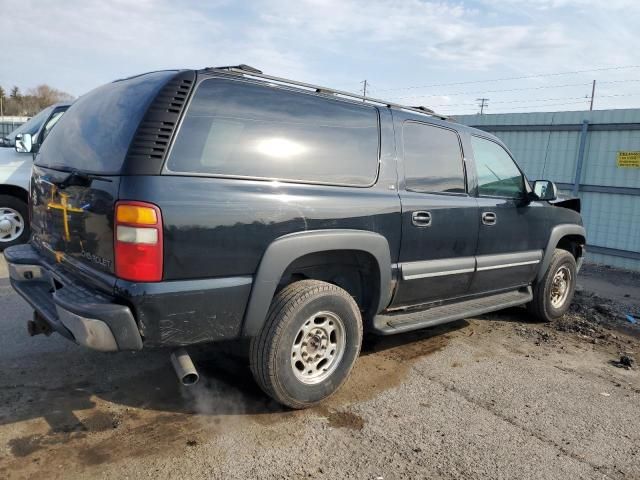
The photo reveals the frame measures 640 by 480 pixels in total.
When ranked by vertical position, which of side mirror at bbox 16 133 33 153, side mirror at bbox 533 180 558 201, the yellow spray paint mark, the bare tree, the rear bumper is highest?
the bare tree

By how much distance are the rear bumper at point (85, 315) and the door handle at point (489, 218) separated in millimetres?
3045

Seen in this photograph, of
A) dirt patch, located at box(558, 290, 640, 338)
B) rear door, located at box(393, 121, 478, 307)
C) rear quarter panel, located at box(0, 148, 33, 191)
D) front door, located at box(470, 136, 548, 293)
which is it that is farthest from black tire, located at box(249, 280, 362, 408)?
rear quarter panel, located at box(0, 148, 33, 191)

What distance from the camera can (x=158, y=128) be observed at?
2654mm

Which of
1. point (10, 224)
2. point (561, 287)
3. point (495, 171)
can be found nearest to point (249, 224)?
point (495, 171)

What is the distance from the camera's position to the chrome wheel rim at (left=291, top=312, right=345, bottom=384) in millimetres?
3205

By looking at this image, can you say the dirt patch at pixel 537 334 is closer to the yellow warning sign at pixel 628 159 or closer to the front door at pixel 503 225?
the front door at pixel 503 225

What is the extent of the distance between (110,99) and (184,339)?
1.61 meters

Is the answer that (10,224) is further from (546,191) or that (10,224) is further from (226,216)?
(546,191)

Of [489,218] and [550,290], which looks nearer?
[489,218]

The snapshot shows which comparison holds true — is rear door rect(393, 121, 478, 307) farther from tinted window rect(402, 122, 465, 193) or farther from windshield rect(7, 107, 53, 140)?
windshield rect(7, 107, 53, 140)

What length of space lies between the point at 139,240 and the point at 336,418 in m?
1.66

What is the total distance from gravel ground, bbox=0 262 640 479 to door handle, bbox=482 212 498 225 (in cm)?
117

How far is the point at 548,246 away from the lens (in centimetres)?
519

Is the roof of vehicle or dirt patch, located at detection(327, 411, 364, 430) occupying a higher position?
the roof of vehicle
